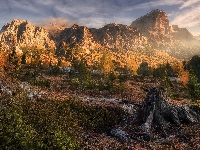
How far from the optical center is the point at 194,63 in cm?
10112

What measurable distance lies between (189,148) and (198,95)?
3387 centimetres

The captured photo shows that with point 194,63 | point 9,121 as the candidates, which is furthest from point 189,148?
point 194,63

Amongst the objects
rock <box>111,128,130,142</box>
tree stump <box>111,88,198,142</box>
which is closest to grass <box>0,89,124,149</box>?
rock <box>111,128,130,142</box>

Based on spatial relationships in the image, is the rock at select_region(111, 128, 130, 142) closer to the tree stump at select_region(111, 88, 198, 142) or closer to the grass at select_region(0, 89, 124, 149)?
the tree stump at select_region(111, 88, 198, 142)

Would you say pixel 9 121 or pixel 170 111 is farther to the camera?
pixel 170 111

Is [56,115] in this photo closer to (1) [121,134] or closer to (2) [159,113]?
(1) [121,134]

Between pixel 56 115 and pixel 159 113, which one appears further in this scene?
pixel 159 113

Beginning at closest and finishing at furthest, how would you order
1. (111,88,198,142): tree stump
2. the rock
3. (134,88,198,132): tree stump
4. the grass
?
the grass → the rock → (111,88,198,142): tree stump → (134,88,198,132): tree stump

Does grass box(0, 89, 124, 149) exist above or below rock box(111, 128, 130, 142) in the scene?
above

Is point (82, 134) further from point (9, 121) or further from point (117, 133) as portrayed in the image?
point (9, 121)

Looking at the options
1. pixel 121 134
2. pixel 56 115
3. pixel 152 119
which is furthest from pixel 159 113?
pixel 56 115

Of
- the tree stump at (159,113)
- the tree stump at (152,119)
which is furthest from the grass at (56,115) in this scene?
the tree stump at (159,113)

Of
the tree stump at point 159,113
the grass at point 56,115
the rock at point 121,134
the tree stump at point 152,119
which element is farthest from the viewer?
the tree stump at point 159,113

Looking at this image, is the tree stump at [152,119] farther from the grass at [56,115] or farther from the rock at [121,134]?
the grass at [56,115]
